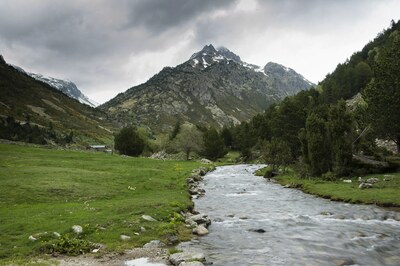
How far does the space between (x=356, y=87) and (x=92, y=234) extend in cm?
15653

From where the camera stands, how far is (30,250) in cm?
2020

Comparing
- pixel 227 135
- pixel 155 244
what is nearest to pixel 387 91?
pixel 155 244

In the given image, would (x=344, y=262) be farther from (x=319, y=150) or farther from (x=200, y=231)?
(x=319, y=150)

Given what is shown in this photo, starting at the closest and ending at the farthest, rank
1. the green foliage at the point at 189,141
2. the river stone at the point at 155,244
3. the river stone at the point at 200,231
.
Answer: the river stone at the point at 155,244, the river stone at the point at 200,231, the green foliage at the point at 189,141

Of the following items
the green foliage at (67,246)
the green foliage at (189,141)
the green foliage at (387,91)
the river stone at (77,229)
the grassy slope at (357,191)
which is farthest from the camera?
the green foliage at (189,141)

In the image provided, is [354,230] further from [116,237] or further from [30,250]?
[30,250]

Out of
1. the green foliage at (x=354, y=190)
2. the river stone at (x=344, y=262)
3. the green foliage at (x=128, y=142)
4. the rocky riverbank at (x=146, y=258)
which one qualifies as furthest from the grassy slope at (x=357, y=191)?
the green foliage at (x=128, y=142)

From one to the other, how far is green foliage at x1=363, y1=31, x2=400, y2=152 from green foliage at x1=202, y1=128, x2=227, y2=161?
89.2 meters

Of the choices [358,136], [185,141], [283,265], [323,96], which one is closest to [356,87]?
[323,96]

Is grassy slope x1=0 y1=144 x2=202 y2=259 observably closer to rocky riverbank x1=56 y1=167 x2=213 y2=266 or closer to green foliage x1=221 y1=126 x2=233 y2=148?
rocky riverbank x1=56 y1=167 x2=213 y2=266

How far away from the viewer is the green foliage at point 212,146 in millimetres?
142750

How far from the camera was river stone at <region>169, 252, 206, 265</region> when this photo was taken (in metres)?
18.6

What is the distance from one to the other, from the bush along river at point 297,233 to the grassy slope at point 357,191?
1.70 metres

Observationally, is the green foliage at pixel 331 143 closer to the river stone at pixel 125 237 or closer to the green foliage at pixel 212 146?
the river stone at pixel 125 237
